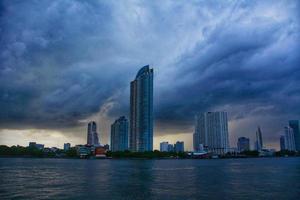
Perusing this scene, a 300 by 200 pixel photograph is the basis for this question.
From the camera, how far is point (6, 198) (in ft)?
174

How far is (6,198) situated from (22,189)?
11.6 m

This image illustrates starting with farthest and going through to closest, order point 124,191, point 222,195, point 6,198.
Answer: point 124,191 → point 222,195 → point 6,198

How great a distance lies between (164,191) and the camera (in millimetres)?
61938

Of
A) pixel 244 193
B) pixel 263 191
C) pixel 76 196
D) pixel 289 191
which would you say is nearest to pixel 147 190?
Result: pixel 76 196

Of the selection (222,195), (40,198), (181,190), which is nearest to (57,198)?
(40,198)

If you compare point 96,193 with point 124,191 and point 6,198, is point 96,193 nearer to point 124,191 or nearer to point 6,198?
point 124,191

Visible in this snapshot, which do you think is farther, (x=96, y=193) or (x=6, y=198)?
(x=96, y=193)

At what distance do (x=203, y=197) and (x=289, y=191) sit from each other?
20.9m

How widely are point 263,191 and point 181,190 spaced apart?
1747 centimetres

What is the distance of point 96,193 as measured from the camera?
5931 cm

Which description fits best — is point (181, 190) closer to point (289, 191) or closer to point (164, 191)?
point (164, 191)

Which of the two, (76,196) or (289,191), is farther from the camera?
(289,191)

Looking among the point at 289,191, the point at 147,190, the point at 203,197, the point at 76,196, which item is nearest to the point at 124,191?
the point at 147,190

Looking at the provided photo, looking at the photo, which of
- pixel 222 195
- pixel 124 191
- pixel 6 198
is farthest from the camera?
pixel 124 191
